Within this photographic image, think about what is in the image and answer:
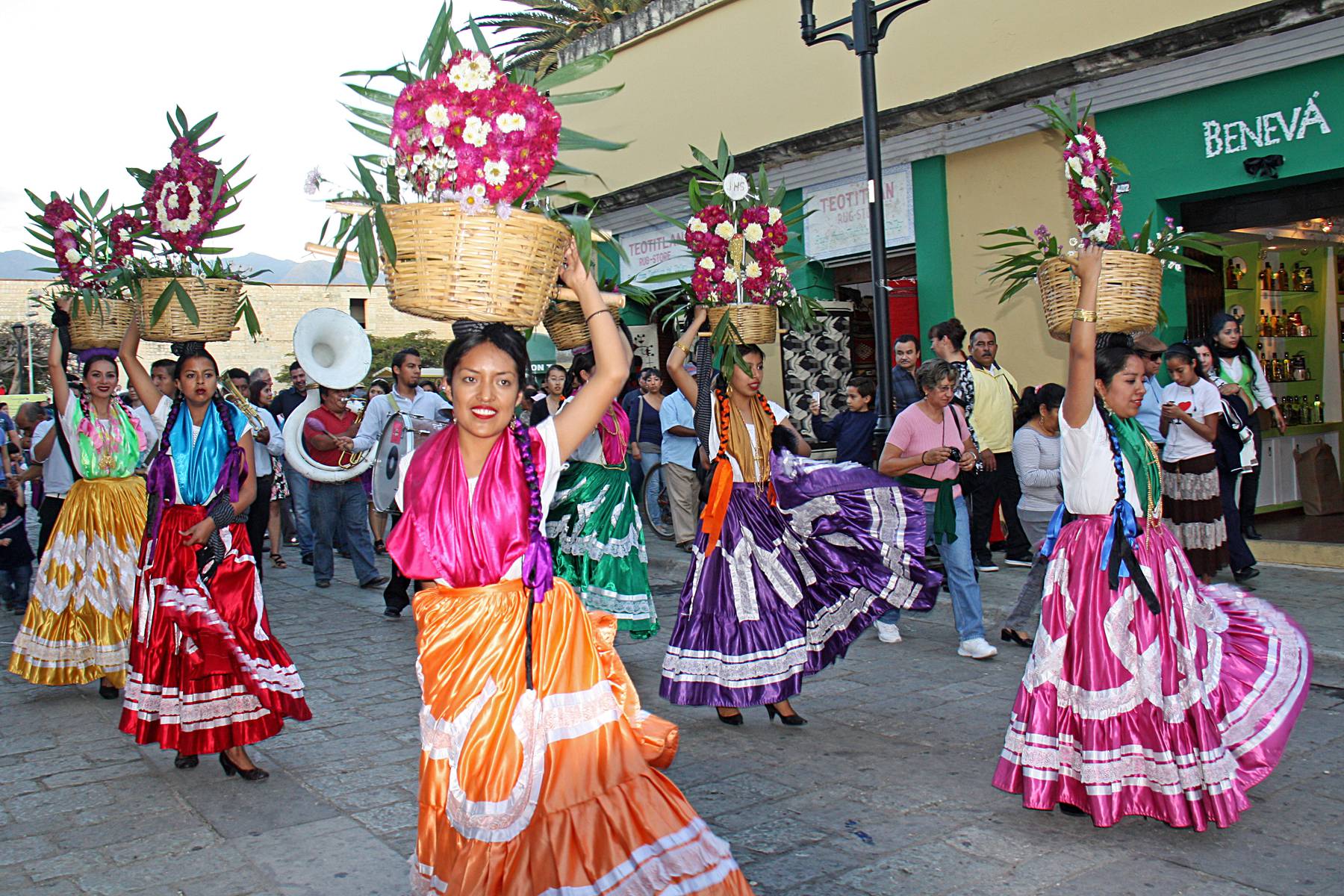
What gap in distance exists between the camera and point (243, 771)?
5270 millimetres

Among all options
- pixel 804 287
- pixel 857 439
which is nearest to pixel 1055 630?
pixel 857 439

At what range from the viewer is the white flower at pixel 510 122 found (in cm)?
310

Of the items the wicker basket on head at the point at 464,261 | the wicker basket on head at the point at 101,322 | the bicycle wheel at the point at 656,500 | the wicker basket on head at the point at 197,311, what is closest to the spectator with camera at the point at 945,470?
the wicker basket on head at the point at 197,311

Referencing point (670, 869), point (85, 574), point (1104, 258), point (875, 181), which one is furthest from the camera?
point (875, 181)

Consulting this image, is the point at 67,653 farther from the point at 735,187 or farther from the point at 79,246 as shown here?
the point at 735,187

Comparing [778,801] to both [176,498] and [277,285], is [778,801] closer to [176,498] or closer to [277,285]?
[176,498]

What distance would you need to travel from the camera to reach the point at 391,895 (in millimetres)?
3949

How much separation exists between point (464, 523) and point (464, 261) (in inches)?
27.8

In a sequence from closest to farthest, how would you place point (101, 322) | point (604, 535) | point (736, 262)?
point (736, 262) < point (101, 322) < point (604, 535)

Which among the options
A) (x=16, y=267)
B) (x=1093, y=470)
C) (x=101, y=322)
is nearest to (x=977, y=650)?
(x=1093, y=470)

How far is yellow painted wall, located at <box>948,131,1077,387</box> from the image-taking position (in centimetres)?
1127

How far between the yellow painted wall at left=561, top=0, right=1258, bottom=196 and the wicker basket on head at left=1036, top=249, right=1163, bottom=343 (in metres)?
6.03

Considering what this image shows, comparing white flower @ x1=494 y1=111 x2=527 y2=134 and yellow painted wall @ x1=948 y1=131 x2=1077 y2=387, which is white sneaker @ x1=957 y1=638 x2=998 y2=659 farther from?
white flower @ x1=494 y1=111 x2=527 y2=134

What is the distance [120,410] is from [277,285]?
42.0 metres
